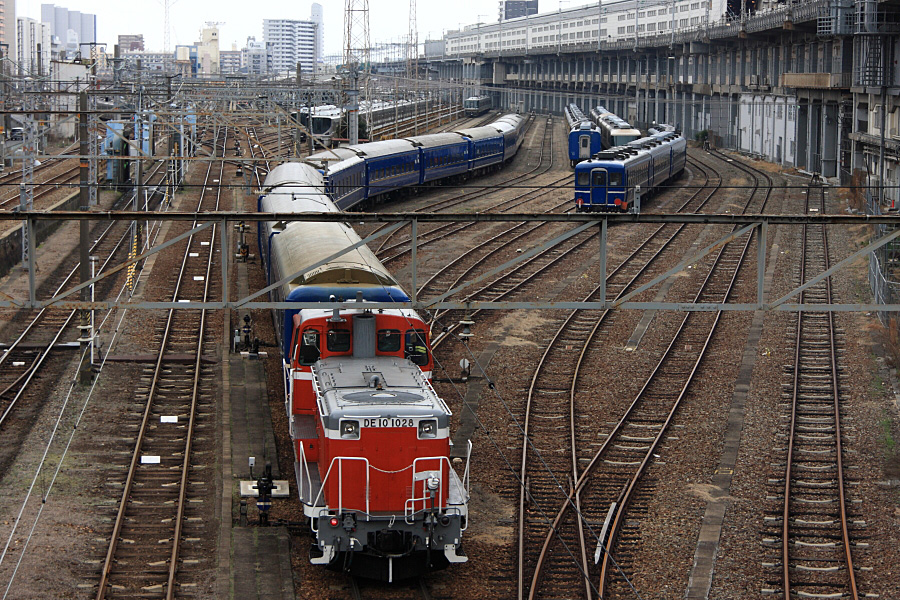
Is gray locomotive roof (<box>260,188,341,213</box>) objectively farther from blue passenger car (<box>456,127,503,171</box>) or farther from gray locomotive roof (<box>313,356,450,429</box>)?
blue passenger car (<box>456,127,503,171</box>)

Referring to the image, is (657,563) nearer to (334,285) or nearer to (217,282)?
(334,285)

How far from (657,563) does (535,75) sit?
12166cm

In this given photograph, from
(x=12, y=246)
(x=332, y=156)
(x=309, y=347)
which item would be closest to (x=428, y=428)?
(x=309, y=347)

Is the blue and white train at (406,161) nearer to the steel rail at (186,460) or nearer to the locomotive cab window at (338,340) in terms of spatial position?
the steel rail at (186,460)

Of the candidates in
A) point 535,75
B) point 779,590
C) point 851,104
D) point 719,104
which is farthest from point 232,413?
point 535,75

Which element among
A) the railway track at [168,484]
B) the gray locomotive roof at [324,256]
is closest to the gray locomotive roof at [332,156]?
the railway track at [168,484]

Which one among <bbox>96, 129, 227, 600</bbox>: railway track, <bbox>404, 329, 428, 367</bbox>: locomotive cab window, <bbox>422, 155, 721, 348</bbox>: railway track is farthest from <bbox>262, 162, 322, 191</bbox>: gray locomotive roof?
<bbox>404, 329, 428, 367</bbox>: locomotive cab window

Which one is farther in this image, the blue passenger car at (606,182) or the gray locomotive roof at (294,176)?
the blue passenger car at (606,182)

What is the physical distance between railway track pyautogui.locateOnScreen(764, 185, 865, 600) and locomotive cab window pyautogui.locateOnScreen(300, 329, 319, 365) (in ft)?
20.1

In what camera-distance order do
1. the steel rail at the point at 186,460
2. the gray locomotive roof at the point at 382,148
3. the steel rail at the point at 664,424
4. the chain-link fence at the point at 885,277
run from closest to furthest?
the steel rail at the point at 186,460 < the steel rail at the point at 664,424 < the chain-link fence at the point at 885,277 < the gray locomotive roof at the point at 382,148

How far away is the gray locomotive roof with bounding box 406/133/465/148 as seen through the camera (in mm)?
47875

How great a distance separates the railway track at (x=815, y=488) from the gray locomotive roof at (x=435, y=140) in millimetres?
26165

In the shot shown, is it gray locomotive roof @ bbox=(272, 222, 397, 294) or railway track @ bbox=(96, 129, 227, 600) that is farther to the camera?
gray locomotive roof @ bbox=(272, 222, 397, 294)

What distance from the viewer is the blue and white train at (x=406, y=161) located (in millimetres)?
37250
